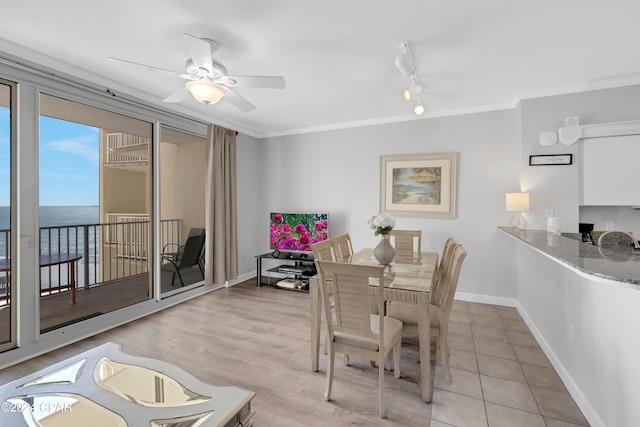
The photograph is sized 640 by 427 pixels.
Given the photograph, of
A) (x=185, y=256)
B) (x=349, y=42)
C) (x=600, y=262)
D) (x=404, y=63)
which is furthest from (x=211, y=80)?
(x=600, y=262)

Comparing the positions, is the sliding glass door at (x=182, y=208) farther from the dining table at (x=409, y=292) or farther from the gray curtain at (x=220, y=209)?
the dining table at (x=409, y=292)

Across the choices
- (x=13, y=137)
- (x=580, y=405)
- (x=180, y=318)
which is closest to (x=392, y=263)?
(x=580, y=405)

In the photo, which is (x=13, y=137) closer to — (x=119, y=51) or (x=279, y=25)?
(x=119, y=51)

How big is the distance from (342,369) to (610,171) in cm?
331

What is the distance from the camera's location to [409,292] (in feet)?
6.24

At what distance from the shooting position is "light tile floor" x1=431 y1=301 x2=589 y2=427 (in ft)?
5.68

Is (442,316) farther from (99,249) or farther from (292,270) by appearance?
(99,249)

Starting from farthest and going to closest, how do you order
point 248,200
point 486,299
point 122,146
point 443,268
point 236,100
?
1. point 248,200
2. point 122,146
3. point 486,299
4. point 443,268
5. point 236,100

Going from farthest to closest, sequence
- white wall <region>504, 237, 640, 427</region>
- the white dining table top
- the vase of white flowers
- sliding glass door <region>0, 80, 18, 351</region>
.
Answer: the vase of white flowers → sliding glass door <region>0, 80, 18, 351</region> → the white dining table top → white wall <region>504, 237, 640, 427</region>

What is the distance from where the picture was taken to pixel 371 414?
1759 millimetres

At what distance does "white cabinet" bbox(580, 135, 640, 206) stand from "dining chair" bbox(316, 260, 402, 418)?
9.00 feet

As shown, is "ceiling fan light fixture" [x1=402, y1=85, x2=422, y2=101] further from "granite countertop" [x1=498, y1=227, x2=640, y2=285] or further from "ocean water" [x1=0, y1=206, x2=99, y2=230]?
"ocean water" [x1=0, y1=206, x2=99, y2=230]

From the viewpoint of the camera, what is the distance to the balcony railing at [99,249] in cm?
344

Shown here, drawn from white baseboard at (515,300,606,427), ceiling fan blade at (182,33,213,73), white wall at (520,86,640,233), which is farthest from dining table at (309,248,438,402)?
ceiling fan blade at (182,33,213,73)
